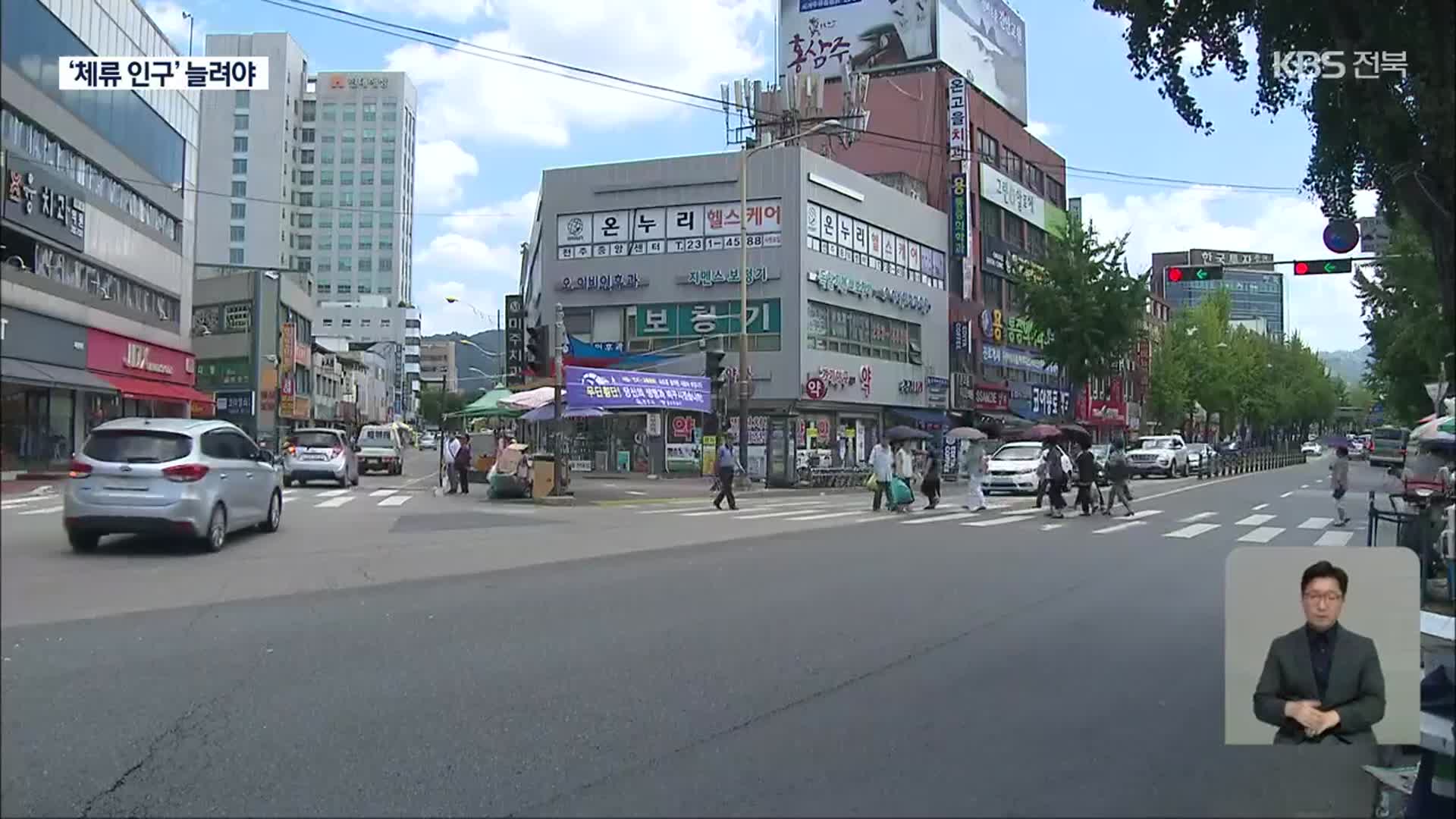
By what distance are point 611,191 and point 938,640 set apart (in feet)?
124

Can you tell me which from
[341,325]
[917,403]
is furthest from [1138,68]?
[341,325]

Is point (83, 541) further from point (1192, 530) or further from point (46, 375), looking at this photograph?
point (1192, 530)

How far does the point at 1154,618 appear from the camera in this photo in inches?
379

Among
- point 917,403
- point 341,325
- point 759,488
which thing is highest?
point 341,325

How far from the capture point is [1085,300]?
46.3 metres

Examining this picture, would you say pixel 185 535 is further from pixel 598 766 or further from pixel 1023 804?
pixel 1023 804

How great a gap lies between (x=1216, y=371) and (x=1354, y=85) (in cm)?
7079

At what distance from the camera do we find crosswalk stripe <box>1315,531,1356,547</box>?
1828 centimetres

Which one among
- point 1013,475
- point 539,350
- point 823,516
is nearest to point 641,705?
point 823,516

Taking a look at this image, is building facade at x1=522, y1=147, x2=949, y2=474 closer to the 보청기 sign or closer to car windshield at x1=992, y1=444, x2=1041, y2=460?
the 보청기 sign

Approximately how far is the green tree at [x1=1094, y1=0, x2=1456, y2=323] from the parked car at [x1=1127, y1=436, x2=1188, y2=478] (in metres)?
39.6

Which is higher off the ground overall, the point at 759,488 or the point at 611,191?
the point at 611,191

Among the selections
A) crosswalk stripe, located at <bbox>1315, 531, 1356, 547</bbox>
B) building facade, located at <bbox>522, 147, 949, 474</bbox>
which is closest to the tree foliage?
building facade, located at <bbox>522, 147, 949, 474</bbox>

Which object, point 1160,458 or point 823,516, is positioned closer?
point 823,516
